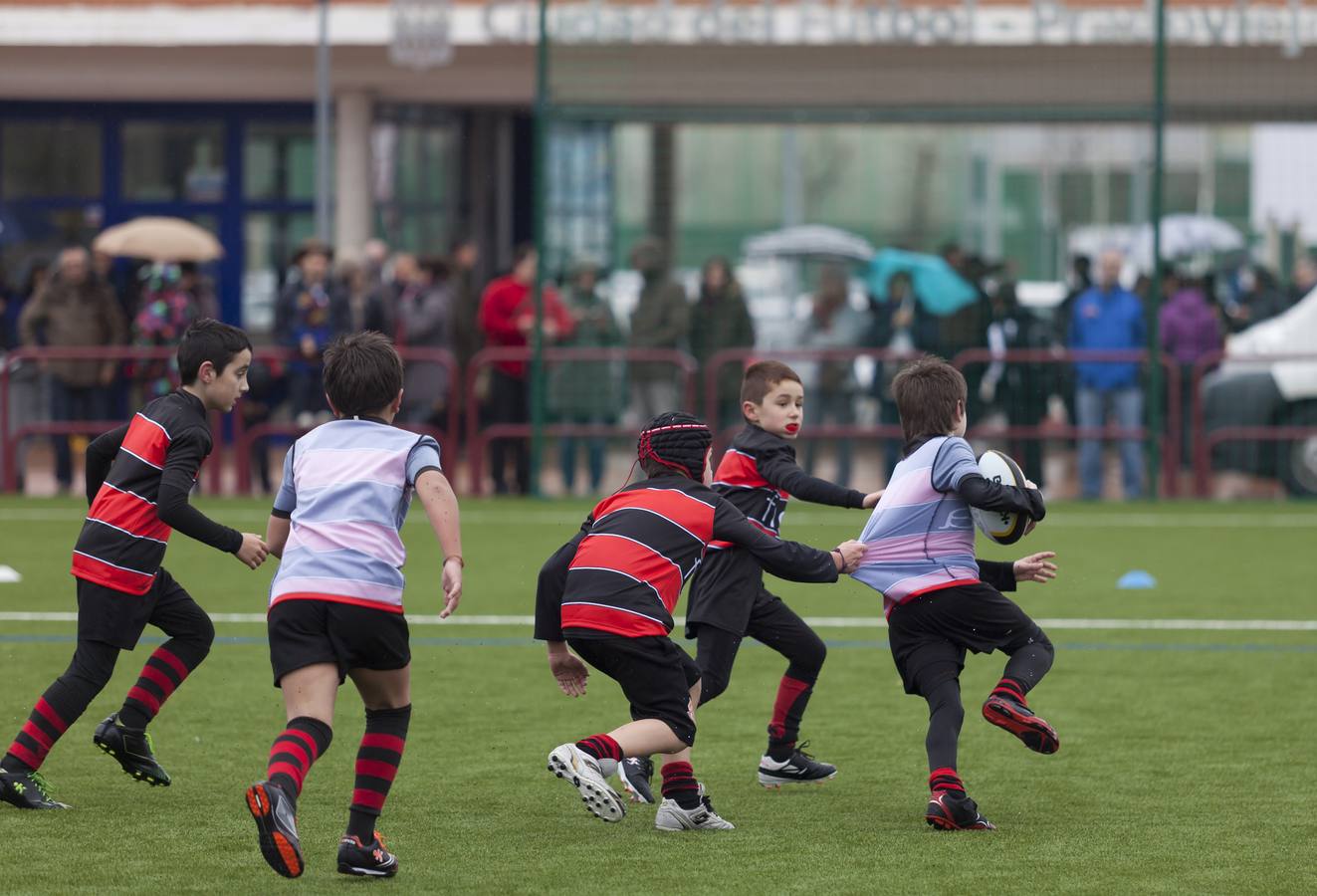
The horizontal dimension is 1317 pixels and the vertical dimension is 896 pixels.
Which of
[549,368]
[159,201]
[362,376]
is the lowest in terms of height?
[549,368]

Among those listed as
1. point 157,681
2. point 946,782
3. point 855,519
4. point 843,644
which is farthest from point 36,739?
point 855,519

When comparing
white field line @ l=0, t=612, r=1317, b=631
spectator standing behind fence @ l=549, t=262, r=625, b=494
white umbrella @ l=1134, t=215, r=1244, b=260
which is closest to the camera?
white field line @ l=0, t=612, r=1317, b=631

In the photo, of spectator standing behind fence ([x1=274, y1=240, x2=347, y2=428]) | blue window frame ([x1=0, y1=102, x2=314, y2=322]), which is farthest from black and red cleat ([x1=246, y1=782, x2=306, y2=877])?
blue window frame ([x1=0, y1=102, x2=314, y2=322])

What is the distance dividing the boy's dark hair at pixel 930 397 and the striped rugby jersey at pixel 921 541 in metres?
0.08

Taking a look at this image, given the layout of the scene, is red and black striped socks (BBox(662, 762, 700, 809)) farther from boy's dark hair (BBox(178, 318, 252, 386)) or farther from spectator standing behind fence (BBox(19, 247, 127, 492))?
spectator standing behind fence (BBox(19, 247, 127, 492))

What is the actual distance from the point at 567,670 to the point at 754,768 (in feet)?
4.31

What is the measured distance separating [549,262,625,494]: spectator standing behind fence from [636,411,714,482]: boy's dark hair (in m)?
10.4

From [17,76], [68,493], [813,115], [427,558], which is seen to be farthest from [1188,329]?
[17,76]

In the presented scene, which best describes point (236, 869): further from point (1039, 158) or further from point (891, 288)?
point (1039, 158)

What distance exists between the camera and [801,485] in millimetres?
6215

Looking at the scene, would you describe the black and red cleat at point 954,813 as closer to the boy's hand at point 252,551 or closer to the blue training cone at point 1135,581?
the boy's hand at point 252,551

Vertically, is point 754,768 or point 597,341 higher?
point 597,341

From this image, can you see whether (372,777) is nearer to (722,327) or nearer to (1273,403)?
(722,327)

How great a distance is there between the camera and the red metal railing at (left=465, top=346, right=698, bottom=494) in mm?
16234
